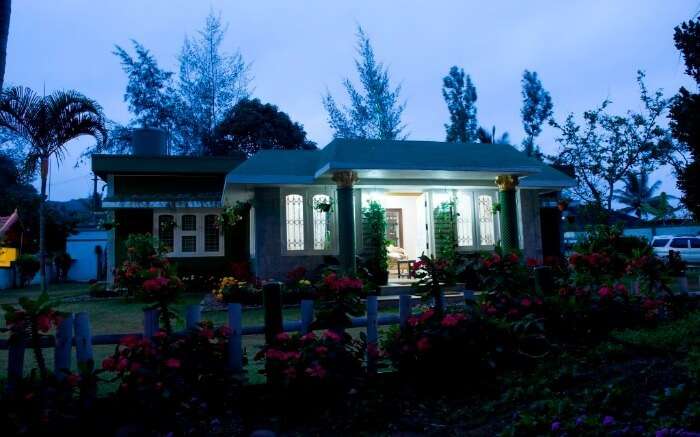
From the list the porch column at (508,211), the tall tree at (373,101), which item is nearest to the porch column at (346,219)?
the porch column at (508,211)

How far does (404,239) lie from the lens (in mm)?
15516

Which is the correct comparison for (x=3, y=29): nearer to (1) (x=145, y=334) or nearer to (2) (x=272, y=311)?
(1) (x=145, y=334)

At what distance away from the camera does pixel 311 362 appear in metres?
3.97

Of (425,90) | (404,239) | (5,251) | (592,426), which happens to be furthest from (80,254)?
(592,426)

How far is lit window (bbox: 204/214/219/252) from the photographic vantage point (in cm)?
1606

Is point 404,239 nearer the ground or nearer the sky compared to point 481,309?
nearer the sky

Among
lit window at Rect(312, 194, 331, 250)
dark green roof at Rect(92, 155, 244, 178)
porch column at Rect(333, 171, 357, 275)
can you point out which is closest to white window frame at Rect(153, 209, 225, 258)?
dark green roof at Rect(92, 155, 244, 178)

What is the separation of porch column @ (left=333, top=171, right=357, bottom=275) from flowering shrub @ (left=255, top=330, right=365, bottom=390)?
6584 millimetres

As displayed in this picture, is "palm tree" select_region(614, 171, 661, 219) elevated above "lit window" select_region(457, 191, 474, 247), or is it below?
above

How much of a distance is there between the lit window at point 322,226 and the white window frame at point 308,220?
0.23 feet

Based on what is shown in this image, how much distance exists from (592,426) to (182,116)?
97.4 ft

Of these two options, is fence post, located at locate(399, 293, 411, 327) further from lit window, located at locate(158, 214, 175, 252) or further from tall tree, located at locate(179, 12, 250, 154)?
tall tree, located at locate(179, 12, 250, 154)

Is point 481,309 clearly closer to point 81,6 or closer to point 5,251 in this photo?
point 81,6

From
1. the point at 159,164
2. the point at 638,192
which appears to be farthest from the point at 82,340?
the point at 638,192
